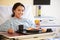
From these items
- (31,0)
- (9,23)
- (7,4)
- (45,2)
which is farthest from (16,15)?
(45,2)

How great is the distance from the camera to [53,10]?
3.27m

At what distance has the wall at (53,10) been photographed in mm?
3193

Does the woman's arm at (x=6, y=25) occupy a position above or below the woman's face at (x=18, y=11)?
below

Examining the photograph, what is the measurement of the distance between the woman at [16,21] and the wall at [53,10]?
65 cm

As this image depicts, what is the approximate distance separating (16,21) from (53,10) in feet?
3.55

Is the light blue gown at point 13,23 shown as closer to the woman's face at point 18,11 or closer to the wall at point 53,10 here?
the woman's face at point 18,11

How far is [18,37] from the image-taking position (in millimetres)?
1831

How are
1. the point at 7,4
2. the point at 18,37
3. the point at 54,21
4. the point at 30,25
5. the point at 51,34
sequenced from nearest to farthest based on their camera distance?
1. the point at 18,37
2. the point at 51,34
3. the point at 30,25
4. the point at 7,4
5. the point at 54,21

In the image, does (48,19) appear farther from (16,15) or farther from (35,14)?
(16,15)

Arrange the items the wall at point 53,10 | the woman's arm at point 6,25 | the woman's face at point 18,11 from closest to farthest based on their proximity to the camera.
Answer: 1. the woman's arm at point 6,25
2. the woman's face at point 18,11
3. the wall at point 53,10

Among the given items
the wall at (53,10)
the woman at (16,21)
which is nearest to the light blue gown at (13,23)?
the woman at (16,21)

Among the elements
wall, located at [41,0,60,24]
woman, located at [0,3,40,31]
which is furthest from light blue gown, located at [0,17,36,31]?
wall, located at [41,0,60,24]

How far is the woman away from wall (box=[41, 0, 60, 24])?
65 centimetres

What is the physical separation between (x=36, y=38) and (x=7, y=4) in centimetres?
129
